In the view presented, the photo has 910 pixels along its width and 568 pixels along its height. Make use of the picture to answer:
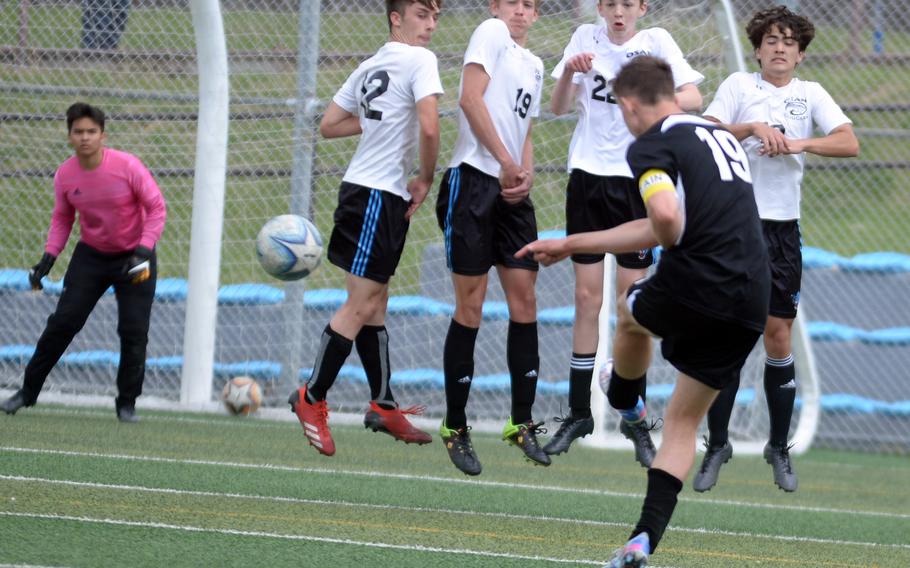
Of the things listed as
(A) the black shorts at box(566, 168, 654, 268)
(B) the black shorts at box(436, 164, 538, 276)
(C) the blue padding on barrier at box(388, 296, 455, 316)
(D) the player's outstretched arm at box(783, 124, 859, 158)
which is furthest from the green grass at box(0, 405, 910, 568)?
(C) the blue padding on barrier at box(388, 296, 455, 316)

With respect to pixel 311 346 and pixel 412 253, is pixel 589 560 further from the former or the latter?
pixel 412 253

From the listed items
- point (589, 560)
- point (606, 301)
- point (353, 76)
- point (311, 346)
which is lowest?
point (311, 346)

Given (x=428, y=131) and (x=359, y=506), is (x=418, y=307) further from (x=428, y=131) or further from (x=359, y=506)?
(x=359, y=506)

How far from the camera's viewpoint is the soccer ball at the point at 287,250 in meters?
7.93

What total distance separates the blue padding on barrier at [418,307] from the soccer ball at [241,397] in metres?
1.68

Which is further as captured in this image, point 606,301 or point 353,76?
point 606,301

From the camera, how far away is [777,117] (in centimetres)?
725

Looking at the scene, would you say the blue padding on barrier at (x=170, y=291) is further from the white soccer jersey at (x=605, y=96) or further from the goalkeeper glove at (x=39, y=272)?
the white soccer jersey at (x=605, y=96)

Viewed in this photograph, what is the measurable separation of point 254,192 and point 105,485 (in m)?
6.13

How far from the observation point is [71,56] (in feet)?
38.3

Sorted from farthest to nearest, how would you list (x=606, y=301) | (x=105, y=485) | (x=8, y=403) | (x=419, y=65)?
(x=606, y=301)
(x=8, y=403)
(x=419, y=65)
(x=105, y=485)

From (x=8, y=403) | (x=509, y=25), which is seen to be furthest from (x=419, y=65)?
(x=8, y=403)

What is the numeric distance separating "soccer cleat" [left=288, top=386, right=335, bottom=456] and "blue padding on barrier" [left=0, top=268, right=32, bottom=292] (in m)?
5.72

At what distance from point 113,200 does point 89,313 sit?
86 cm
